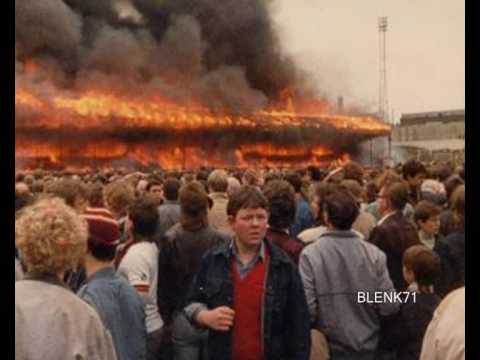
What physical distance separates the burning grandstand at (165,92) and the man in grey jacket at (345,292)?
16.9 m

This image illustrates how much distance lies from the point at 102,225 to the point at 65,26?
19247 mm

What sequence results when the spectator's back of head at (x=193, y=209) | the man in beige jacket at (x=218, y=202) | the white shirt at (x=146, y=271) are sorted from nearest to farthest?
the white shirt at (x=146, y=271) → the spectator's back of head at (x=193, y=209) → the man in beige jacket at (x=218, y=202)

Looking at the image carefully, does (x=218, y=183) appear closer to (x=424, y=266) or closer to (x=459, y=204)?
(x=459, y=204)

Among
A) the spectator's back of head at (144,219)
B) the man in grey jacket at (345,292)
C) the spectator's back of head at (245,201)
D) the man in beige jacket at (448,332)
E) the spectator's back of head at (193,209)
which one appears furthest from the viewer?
the spectator's back of head at (193,209)

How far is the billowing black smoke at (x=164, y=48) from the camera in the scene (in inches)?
823

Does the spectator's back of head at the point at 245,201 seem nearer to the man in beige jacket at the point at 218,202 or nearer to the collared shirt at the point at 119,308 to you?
the collared shirt at the point at 119,308

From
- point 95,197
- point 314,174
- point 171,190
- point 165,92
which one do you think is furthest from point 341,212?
point 165,92

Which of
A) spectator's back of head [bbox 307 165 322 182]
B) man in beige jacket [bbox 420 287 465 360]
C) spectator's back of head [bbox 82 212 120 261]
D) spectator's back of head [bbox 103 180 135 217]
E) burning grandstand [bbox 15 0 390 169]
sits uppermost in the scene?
burning grandstand [bbox 15 0 390 169]

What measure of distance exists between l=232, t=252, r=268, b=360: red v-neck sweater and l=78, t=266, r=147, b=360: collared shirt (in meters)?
0.42

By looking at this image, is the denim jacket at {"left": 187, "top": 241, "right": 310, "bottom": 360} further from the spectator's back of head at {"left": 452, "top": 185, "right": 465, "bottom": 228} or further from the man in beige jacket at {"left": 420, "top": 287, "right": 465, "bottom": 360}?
the spectator's back of head at {"left": 452, "top": 185, "right": 465, "bottom": 228}

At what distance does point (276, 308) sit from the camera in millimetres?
3031

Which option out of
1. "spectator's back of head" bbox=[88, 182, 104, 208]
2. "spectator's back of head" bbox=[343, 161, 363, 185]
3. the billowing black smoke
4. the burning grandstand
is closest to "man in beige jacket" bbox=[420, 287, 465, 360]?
"spectator's back of head" bbox=[88, 182, 104, 208]

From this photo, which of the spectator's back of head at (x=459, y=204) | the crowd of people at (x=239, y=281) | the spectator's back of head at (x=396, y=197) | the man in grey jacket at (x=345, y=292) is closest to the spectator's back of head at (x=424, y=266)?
the crowd of people at (x=239, y=281)

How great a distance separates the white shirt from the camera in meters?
3.77
